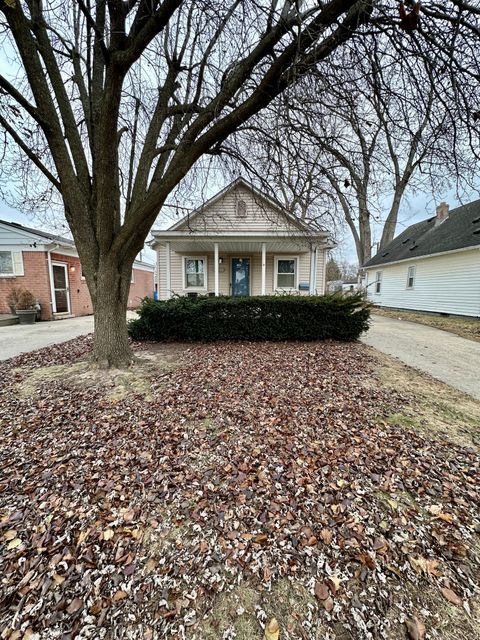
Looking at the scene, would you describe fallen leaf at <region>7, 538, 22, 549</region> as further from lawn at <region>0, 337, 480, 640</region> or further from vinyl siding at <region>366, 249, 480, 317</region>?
vinyl siding at <region>366, 249, 480, 317</region>

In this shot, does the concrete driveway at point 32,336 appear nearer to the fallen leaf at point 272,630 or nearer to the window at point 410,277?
the fallen leaf at point 272,630

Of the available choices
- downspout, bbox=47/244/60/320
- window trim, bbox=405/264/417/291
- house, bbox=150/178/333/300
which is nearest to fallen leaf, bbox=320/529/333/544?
house, bbox=150/178/333/300

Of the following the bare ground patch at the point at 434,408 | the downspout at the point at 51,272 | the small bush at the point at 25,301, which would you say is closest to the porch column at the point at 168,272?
the downspout at the point at 51,272

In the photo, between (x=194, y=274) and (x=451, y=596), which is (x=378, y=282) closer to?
(x=194, y=274)

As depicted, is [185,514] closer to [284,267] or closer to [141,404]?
[141,404]

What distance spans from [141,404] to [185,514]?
5.92ft

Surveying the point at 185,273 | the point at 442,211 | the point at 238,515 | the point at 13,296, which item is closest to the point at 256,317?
the point at 238,515

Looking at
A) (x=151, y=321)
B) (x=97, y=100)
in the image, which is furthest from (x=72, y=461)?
(x=97, y=100)

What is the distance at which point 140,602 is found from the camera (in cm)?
135

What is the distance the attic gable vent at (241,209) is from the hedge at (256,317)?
18.5 feet

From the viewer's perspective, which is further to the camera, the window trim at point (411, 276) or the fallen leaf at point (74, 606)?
the window trim at point (411, 276)

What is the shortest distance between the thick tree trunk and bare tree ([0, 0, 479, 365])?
2cm

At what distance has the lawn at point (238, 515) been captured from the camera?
1.31m

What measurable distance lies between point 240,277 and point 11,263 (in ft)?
30.5
